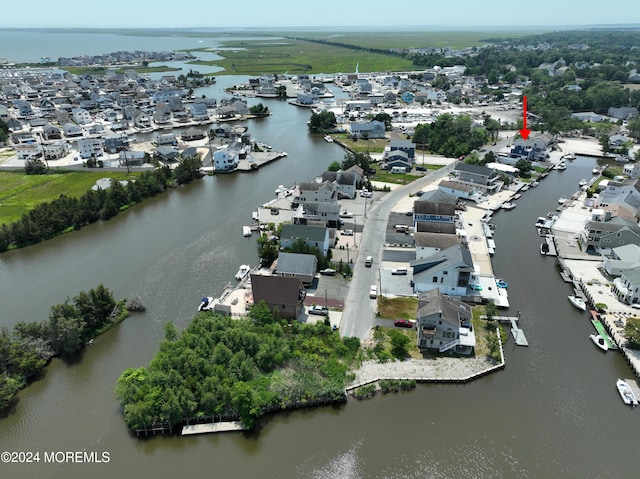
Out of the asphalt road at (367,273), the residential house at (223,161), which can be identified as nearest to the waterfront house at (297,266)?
the asphalt road at (367,273)

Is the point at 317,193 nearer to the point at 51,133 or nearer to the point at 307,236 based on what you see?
the point at 307,236

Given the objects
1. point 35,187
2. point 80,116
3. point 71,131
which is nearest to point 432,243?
point 35,187

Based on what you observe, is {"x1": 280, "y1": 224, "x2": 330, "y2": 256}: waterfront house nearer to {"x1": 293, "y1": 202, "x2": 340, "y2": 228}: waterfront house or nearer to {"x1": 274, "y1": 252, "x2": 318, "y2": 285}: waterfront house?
{"x1": 274, "y1": 252, "x2": 318, "y2": 285}: waterfront house

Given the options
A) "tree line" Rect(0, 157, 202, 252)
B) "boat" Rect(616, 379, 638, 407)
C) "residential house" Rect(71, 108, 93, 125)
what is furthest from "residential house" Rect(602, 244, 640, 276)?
"residential house" Rect(71, 108, 93, 125)

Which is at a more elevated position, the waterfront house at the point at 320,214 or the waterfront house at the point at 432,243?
the waterfront house at the point at 432,243

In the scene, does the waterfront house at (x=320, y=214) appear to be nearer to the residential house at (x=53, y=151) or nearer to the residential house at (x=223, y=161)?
the residential house at (x=223, y=161)

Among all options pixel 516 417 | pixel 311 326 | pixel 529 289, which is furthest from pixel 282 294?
pixel 529 289
